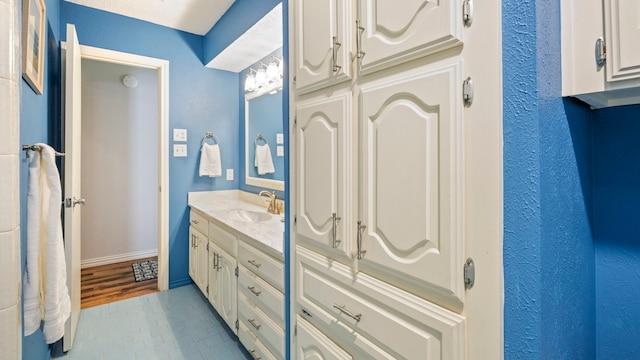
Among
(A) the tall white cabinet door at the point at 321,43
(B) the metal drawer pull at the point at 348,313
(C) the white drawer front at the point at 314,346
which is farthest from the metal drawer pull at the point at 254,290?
(A) the tall white cabinet door at the point at 321,43

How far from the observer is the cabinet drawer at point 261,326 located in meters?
1.50

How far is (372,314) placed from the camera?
95 centimetres

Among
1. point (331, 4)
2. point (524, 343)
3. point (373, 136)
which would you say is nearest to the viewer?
point (524, 343)

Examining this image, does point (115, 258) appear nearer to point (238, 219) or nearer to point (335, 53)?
point (238, 219)

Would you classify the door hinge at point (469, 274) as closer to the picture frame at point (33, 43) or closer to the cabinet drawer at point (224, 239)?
the cabinet drawer at point (224, 239)

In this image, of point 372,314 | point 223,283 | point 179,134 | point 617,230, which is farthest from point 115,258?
point 617,230

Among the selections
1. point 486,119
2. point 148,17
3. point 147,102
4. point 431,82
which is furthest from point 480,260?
point 147,102

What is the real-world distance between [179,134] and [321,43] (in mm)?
2252

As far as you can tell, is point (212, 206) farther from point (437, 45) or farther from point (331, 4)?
point (437, 45)

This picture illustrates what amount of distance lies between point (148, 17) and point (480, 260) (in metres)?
3.09

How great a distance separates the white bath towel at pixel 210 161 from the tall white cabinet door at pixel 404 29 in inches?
93.6

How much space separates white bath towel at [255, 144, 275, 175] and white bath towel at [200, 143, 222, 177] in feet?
1.38

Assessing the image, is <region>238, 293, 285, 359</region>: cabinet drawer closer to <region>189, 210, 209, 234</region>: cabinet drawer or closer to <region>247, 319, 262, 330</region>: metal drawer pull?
<region>247, 319, 262, 330</region>: metal drawer pull

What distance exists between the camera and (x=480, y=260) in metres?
0.70
